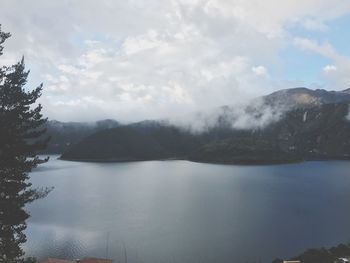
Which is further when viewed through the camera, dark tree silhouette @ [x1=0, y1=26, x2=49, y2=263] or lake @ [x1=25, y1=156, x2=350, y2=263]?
lake @ [x1=25, y1=156, x2=350, y2=263]

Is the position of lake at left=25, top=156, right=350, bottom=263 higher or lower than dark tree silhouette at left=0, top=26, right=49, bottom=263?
lower

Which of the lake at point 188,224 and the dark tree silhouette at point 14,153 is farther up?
the dark tree silhouette at point 14,153

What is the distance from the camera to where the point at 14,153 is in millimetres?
29719

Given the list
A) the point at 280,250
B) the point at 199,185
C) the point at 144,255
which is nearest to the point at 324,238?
the point at 280,250

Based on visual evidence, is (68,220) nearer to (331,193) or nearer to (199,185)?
(199,185)

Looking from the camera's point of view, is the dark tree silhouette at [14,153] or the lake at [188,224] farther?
the lake at [188,224]

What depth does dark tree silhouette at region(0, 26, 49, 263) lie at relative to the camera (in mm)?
28891

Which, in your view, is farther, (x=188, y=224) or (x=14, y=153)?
(x=188, y=224)

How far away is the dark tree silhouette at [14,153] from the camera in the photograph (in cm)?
2889

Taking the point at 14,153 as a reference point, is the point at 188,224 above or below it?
below

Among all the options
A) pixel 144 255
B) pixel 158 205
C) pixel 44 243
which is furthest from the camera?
pixel 158 205

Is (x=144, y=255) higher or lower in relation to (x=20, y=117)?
lower

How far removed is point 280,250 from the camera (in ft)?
285

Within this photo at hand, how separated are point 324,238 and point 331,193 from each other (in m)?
77.3
